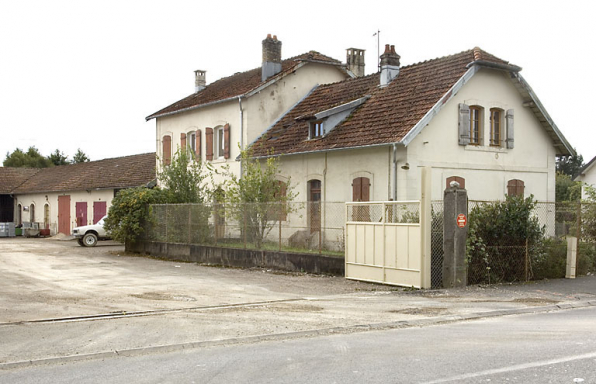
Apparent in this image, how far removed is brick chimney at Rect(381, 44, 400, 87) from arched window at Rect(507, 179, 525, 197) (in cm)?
615

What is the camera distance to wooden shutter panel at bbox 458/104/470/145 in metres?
23.2

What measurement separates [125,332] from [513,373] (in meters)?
5.87

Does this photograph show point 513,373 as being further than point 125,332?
No

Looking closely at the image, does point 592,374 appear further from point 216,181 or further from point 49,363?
point 216,181

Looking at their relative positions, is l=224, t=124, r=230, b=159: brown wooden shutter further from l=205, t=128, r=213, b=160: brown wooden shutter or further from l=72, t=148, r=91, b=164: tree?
l=72, t=148, r=91, b=164: tree

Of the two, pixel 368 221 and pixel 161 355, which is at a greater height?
pixel 368 221

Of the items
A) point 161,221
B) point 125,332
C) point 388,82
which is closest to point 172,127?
point 161,221

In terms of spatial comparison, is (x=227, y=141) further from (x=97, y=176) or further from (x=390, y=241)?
(x=97, y=176)

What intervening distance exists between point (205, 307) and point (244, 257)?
8.79 m

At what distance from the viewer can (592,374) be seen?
23.0ft

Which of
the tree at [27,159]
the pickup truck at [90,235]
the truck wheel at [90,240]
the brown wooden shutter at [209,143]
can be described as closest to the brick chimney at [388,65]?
the brown wooden shutter at [209,143]

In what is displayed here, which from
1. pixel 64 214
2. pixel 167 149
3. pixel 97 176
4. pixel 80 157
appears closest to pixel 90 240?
pixel 167 149

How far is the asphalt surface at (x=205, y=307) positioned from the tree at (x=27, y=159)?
72.4m

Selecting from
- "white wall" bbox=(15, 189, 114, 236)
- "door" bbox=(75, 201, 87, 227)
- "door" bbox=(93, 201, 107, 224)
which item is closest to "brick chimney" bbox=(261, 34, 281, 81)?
"white wall" bbox=(15, 189, 114, 236)
